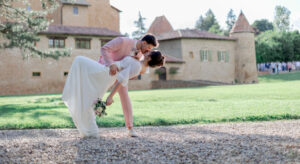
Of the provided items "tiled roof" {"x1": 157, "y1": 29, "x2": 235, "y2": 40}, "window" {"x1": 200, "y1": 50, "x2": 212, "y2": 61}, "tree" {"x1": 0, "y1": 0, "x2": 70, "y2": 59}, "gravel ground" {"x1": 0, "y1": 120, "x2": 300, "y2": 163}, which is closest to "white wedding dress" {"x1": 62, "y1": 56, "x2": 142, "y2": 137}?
"gravel ground" {"x1": 0, "y1": 120, "x2": 300, "y2": 163}

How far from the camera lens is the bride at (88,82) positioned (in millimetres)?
4891

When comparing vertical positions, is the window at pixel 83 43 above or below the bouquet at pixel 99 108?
above

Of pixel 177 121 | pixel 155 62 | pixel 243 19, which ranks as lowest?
pixel 177 121

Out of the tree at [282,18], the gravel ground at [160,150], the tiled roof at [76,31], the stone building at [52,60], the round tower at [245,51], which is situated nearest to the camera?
the gravel ground at [160,150]

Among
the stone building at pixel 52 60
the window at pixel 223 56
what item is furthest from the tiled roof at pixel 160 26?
the stone building at pixel 52 60

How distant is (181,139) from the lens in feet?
16.1

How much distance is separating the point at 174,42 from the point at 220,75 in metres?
7.48

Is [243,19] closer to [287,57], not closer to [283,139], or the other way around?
[287,57]

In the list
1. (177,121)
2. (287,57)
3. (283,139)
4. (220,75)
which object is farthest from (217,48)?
(283,139)

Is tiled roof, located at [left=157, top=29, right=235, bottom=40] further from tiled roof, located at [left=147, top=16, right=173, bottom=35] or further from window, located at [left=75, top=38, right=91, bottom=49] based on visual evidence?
window, located at [left=75, top=38, right=91, bottom=49]

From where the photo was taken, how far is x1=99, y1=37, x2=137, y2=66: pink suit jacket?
4.98 metres

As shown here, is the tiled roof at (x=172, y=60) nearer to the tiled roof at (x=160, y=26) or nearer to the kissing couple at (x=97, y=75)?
the tiled roof at (x=160, y=26)

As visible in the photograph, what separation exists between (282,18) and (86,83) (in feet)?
213

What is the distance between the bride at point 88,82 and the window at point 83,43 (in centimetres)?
2902
